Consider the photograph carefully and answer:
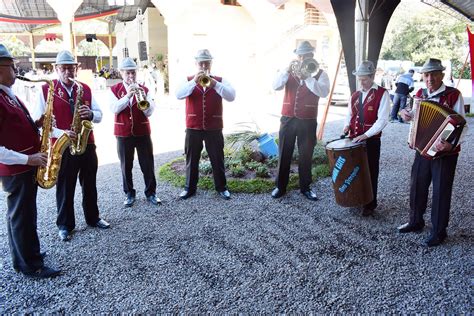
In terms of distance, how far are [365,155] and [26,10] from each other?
1228 inches

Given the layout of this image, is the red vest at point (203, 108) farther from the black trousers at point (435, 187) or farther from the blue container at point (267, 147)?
the black trousers at point (435, 187)

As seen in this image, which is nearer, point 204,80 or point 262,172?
point 204,80

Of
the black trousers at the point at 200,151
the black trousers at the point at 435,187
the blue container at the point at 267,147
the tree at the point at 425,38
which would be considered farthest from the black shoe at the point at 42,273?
the tree at the point at 425,38

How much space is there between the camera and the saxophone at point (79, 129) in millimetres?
3881

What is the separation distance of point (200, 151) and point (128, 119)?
1.09 meters

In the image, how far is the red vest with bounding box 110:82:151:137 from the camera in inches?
182

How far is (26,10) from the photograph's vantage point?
2814cm

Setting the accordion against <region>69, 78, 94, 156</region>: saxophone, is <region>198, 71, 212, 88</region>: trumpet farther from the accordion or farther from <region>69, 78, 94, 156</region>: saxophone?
the accordion

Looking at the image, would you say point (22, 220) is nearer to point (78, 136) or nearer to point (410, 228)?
point (78, 136)

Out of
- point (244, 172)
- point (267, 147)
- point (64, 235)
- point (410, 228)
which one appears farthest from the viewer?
point (267, 147)

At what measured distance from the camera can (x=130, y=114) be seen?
15.2 feet

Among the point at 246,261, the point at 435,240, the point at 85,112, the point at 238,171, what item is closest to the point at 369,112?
the point at 435,240

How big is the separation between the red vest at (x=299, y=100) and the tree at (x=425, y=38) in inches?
1189

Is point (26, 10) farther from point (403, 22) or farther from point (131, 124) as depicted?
point (403, 22)
